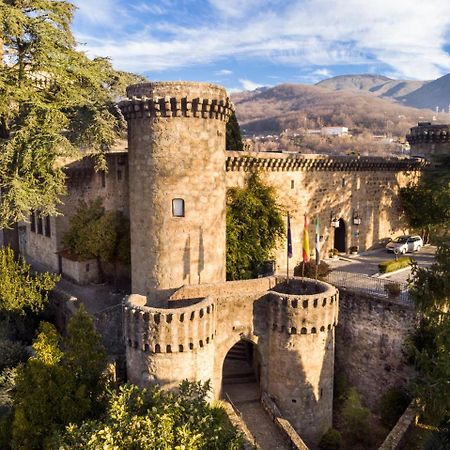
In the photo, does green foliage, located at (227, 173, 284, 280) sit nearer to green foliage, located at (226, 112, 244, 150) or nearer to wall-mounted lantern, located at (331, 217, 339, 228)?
wall-mounted lantern, located at (331, 217, 339, 228)

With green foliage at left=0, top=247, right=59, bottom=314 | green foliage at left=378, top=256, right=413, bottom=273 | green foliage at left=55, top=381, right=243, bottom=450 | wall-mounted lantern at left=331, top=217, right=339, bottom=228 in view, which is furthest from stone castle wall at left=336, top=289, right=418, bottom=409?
green foliage at left=0, top=247, right=59, bottom=314

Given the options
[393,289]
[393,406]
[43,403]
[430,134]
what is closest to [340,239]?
[430,134]

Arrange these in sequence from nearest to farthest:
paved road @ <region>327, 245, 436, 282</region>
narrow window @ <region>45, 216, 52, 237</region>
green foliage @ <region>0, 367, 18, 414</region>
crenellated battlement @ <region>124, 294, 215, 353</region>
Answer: crenellated battlement @ <region>124, 294, 215, 353</region>
green foliage @ <region>0, 367, 18, 414</region>
paved road @ <region>327, 245, 436, 282</region>
narrow window @ <region>45, 216, 52, 237</region>

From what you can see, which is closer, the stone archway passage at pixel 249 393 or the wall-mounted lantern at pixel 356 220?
the stone archway passage at pixel 249 393

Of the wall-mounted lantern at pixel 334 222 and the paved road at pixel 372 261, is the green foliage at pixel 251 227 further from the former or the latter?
the wall-mounted lantern at pixel 334 222

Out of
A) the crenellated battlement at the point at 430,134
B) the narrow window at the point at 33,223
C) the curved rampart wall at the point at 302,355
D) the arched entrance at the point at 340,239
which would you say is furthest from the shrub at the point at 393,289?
the narrow window at the point at 33,223

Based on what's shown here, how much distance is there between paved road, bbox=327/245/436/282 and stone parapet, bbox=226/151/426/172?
6137 millimetres

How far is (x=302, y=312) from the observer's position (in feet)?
57.7

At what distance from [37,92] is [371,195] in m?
23.2

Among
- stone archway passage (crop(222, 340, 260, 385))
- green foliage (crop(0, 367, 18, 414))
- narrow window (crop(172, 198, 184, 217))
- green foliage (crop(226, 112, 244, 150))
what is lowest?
stone archway passage (crop(222, 340, 260, 385))

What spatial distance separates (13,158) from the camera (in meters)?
21.7

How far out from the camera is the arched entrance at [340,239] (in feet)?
108

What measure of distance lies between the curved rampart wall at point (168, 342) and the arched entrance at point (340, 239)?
1842cm

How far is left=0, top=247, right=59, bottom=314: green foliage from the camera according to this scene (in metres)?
22.0
